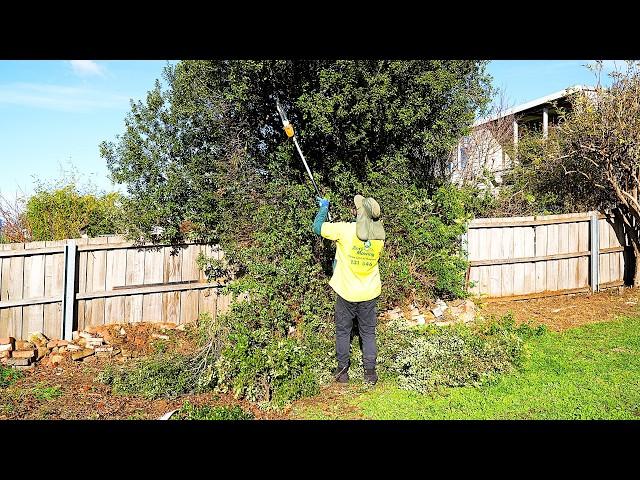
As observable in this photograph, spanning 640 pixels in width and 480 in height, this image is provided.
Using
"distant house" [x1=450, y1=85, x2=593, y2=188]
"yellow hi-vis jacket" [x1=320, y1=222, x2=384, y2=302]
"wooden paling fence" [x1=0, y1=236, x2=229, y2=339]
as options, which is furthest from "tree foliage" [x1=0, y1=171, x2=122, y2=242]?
"distant house" [x1=450, y1=85, x2=593, y2=188]

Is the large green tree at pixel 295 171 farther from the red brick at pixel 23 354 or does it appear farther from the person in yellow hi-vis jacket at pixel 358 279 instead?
the red brick at pixel 23 354

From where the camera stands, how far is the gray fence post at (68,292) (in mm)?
8148

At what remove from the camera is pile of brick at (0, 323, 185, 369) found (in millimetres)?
7227

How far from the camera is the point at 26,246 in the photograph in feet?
26.1

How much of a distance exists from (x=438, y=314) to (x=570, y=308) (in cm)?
332

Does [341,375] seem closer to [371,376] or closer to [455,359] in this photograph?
[371,376]

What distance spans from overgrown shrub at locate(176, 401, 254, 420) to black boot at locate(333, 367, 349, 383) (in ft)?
4.36

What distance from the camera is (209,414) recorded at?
16.1 ft

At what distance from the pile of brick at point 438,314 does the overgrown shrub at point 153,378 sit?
3.25m

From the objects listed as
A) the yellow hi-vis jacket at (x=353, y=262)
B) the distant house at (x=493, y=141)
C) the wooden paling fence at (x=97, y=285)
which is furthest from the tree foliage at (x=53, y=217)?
the distant house at (x=493, y=141)

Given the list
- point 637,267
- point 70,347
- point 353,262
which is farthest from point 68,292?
point 637,267

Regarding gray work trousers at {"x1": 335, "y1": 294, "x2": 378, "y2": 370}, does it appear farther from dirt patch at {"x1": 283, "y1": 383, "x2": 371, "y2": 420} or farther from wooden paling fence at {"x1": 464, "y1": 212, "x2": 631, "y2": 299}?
wooden paling fence at {"x1": 464, "y1": 212, "x2": 631, "y2": 299}
